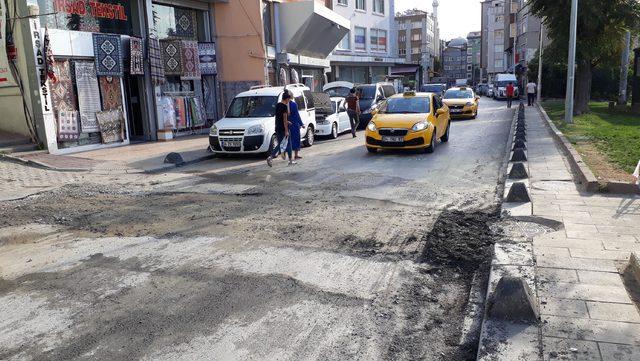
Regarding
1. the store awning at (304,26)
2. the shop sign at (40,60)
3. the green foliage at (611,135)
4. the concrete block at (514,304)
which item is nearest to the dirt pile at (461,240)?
the concrete block at (514,304)

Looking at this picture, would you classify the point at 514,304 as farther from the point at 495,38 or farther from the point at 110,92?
the point at 495,38

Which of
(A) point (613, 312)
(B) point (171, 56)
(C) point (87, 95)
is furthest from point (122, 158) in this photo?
(A) point (613, 312)

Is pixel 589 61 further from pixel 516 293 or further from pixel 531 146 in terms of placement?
pixel 516 293

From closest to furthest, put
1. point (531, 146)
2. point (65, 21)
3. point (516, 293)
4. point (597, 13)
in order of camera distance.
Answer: point (516, 293), point (531, 146), point (65, 21), point (597, 13)

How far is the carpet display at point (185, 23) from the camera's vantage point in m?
20.9

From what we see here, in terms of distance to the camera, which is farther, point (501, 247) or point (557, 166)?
point (557, 166)

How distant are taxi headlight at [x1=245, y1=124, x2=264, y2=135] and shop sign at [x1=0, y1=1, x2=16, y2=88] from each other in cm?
693

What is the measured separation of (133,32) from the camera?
1878 centimetres

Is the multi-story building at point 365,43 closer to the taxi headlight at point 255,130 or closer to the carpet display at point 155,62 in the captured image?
the carpet display at point 155,62

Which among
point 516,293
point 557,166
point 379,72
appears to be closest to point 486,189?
point 557,166

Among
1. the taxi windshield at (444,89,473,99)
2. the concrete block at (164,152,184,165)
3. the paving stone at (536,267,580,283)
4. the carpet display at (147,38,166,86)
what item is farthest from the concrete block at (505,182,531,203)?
Answer: the taxi windshield at (444,89,473,99)

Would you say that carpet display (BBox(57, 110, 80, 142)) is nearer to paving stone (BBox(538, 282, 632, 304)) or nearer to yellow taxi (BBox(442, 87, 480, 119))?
paving stone (BBox(538, 282, 632, 304))

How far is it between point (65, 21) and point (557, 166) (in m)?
14.2

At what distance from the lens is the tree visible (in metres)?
21.2
